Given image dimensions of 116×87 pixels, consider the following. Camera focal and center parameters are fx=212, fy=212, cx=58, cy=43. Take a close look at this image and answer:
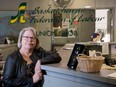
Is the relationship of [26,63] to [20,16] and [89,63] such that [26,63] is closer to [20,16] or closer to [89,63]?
[89,63]

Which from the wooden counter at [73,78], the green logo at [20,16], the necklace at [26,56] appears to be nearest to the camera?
the wooden counter at [73,78]

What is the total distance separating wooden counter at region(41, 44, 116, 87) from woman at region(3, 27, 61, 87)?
136 millimetres

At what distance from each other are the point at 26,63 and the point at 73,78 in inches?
28.5

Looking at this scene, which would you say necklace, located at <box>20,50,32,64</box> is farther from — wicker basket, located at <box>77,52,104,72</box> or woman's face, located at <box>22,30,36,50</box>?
wicker basket, located at <box>77,52,104,72</box>

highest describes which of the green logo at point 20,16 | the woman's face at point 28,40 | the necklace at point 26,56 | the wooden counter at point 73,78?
the green logo at point 20,16

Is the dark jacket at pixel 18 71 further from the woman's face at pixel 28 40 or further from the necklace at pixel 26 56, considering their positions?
the woman's face at pixel 28 40

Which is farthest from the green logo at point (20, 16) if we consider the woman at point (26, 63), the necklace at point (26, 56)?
the necklace at point (26, 56)

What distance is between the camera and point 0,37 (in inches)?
249

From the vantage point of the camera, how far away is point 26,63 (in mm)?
2211

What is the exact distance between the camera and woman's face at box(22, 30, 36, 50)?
2.36 m

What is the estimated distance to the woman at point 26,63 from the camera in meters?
2.03

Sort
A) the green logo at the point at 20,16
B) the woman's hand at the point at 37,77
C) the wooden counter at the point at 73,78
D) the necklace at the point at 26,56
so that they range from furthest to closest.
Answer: the green logo at the point at 20,16 → the necklace at the point at 26,56 → the woman's hand at the point at 37,77 → the wooden counter at the point at 73,78

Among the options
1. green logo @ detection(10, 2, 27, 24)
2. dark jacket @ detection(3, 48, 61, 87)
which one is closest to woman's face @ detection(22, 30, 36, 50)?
dark jacket @ detection(3, 48, 61, 87)

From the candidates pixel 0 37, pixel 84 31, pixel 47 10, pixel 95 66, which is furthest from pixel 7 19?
pixel 95 66
